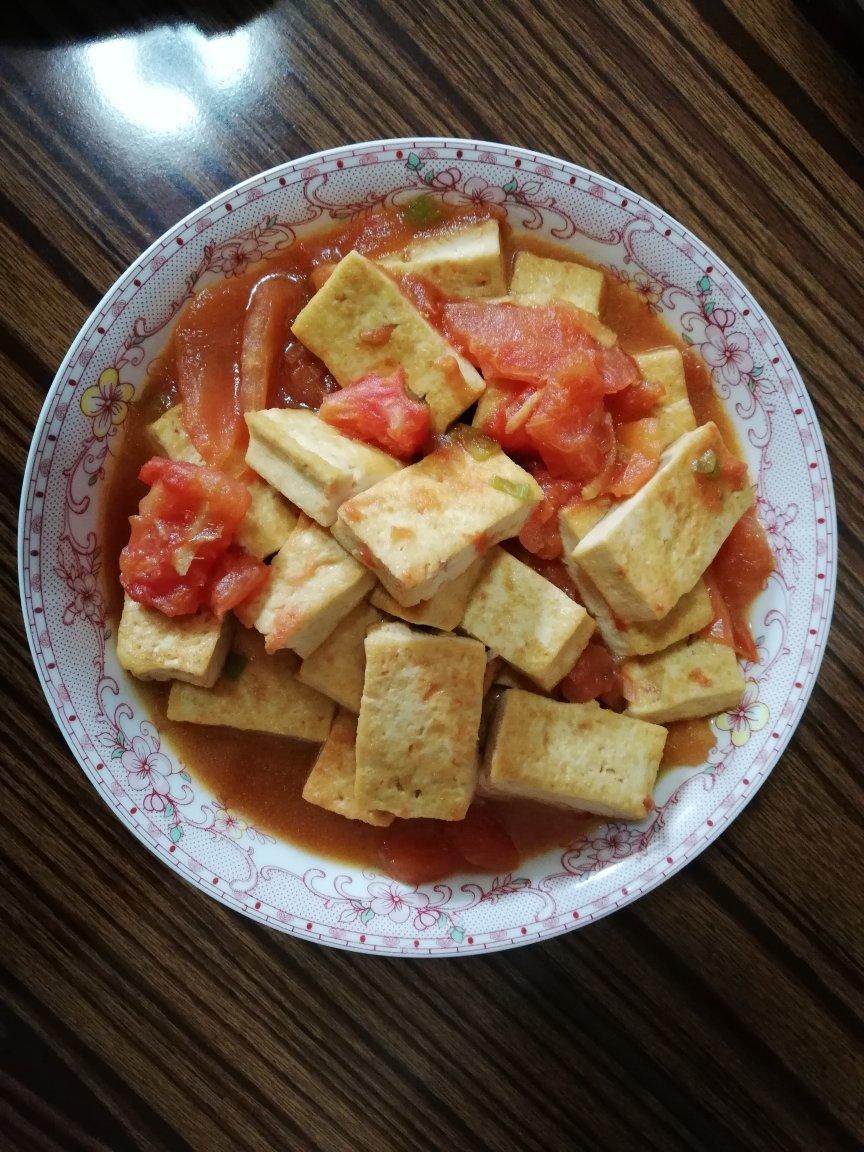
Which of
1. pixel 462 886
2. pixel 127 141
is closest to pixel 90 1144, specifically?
pixel 462 886

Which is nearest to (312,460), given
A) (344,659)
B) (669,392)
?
(344,659)

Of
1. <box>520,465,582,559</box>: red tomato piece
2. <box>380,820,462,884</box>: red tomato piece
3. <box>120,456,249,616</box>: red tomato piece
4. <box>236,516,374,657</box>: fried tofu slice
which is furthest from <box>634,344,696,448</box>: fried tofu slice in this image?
<box>380,820,462,884</box>: red tomato piece

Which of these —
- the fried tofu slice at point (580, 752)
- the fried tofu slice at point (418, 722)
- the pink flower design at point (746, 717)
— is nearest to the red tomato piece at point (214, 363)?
the fried tofu slice at point (418, 722)

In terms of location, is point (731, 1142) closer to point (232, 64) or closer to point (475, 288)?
point (475, 288)

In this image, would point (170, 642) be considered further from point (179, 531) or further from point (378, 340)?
point (378, 340)

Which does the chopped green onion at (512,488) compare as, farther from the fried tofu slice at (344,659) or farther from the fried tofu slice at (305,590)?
the fried tofu slice at (344,659)

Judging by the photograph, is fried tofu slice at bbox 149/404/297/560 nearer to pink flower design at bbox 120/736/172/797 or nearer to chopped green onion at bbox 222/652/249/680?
chopped green onion at bbox 222/652/249/680
